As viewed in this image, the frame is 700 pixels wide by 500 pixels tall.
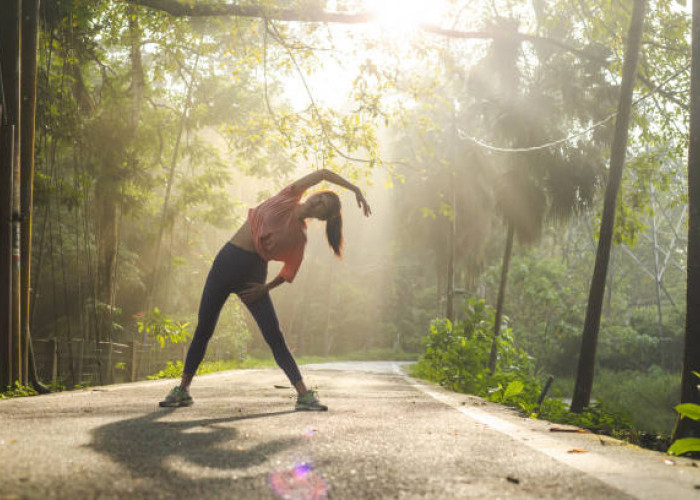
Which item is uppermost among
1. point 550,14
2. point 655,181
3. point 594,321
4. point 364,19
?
point 550,14

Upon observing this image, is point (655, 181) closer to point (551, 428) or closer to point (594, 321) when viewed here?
point (594, 321)

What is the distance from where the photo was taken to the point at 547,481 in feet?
8.26

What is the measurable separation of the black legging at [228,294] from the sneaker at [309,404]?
0.49ft

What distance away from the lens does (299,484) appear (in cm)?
239

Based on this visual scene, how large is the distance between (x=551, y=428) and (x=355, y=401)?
227cm

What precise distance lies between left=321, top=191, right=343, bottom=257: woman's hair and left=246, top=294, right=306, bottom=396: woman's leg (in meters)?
0.66

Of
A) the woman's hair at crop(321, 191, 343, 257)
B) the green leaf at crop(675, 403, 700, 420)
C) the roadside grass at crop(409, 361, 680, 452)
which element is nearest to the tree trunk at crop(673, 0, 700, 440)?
the roadside grass at crop(409, 361, 680, 452)

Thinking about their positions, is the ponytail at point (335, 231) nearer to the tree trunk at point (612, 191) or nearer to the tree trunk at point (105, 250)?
Result: the tree trunk at point (612, 191)

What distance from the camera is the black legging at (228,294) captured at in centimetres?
477

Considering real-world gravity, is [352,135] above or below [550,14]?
below

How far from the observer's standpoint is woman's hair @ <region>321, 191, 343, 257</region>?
15.6 ft

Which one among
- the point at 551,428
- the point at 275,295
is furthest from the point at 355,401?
the point at 275,295

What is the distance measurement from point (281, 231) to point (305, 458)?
2.14 metres

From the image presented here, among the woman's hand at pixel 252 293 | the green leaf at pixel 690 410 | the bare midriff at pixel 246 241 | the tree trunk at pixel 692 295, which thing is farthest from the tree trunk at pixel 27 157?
the tree trunk at pixel 692 295
